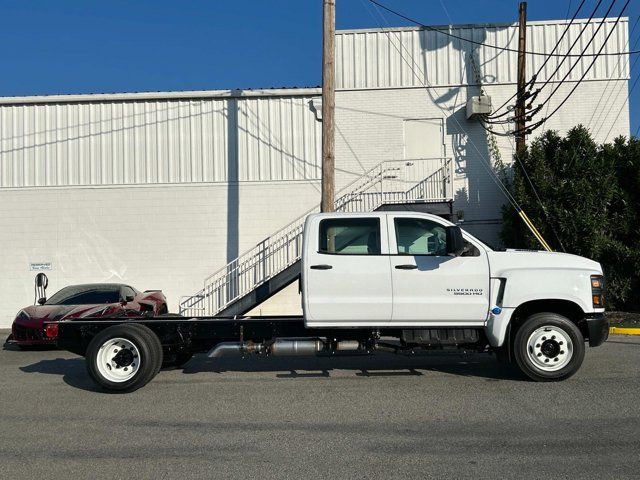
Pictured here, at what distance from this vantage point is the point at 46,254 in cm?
1850

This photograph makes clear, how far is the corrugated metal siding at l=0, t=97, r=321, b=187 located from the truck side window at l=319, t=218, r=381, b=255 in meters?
10.2

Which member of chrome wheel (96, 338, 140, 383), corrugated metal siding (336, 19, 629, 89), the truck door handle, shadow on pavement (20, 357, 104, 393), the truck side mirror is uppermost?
corrugated metal siding (336, 19, 629, 89)

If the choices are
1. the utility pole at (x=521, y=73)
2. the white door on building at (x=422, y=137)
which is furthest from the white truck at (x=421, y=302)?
the white door on building at (x=422, y=137)

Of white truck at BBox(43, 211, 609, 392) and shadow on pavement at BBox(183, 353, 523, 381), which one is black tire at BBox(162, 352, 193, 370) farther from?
white truck at BBox(43, 211, 609, 392)

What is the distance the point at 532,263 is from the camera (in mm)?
7871

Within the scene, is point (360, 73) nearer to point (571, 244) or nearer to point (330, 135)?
point (330, 135)

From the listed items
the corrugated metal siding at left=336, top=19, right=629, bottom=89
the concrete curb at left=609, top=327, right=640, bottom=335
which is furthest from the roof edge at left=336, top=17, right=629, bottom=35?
the concrete curb at left=609, top=327, right=640, bottom=335

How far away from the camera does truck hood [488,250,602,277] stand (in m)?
7.85

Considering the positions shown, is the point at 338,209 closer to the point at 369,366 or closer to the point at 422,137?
the point at 422,137

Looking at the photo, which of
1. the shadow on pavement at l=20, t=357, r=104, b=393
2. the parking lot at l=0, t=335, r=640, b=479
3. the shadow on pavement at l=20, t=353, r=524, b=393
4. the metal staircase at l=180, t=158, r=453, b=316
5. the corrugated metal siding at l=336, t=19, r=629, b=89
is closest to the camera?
the parking lot at l=0, t=335, r=640, b=479

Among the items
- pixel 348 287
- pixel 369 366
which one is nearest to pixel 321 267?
pixel 348 287

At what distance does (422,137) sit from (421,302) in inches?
438

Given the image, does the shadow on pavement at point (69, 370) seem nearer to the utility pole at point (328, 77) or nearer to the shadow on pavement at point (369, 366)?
the shadow on pavement at point (369, 366)

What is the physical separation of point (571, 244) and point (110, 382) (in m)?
11.7
